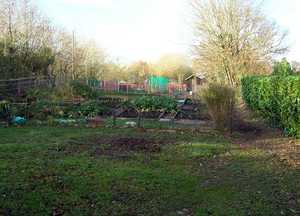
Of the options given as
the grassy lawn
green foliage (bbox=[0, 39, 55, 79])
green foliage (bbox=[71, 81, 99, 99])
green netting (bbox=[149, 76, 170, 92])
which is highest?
green foliage (bbox=[0, 39, 55, 79])

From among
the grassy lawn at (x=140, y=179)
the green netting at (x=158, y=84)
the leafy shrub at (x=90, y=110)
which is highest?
the green netting at (x=158, y=84)

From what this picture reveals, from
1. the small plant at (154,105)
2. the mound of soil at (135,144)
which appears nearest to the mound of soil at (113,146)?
the mound of soil at (135,144)

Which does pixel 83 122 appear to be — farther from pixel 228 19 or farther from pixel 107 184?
pixel 228 19

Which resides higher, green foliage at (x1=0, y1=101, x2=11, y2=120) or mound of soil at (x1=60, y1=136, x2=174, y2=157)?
green foliage at (x1=0, y1=101, x2=11, y2=120)

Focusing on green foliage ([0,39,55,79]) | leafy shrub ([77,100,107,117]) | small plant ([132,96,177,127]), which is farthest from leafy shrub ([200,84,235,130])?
green foliage ([0,39,55,79])

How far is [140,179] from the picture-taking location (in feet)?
18.7

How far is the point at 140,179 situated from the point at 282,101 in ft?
23.5

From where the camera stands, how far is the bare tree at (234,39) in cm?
2789

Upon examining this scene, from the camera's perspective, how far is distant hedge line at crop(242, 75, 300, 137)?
10.3 metres

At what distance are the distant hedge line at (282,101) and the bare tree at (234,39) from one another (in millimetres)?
13856

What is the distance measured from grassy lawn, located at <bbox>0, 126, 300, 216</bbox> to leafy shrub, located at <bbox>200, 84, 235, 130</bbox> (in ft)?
8.66

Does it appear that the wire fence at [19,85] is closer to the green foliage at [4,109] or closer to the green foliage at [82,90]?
the green foliage at [82,90]

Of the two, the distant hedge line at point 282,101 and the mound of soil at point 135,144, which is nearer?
the mound of soil at point 135,144

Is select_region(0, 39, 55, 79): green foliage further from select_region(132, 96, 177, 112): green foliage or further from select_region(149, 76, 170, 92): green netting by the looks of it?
select_region(149, 76, 170, 92): green netting
